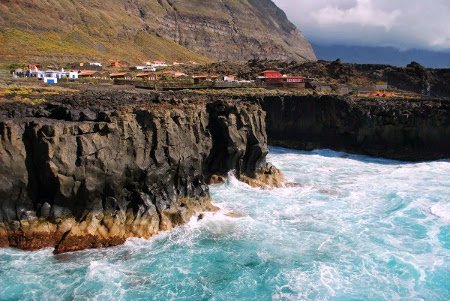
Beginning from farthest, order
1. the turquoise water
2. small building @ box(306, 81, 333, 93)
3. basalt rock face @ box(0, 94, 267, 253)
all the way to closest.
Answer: small building @ box(306, 81, 333, 93)
basalt rock face @ box(0, 94, 267, 253)
the turquoise water

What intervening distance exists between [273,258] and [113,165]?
1265 centimetres

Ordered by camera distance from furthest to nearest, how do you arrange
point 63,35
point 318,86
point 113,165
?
1. point 63,35
2. point 318,86
3. point 113,165

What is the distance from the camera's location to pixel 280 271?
2755cm

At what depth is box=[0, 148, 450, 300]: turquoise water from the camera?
82.1ft

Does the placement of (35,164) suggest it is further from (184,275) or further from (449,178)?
(449,178)

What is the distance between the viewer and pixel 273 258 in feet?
96.2

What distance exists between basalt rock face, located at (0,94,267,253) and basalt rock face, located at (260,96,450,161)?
3452 cm

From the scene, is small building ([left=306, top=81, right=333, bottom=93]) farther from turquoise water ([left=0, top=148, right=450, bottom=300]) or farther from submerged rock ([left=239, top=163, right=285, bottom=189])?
turquoise water ([left=0, top=148, right=450, bottom=300])

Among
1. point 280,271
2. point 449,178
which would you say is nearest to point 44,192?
point 280,271

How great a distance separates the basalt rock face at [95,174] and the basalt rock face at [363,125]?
34.5 m

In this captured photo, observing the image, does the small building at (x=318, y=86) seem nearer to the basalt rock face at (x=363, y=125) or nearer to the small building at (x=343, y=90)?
the small building at (x=343, y=90)

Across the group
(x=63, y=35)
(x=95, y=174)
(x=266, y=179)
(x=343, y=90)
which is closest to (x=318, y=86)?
(x=343, y=90)

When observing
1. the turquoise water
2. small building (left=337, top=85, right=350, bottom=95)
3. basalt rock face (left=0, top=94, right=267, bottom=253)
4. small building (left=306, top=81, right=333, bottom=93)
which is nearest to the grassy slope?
small building (left=306, top=81, right=333, bottom=93)

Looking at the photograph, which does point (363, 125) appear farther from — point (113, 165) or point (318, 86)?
point (113, 165)
